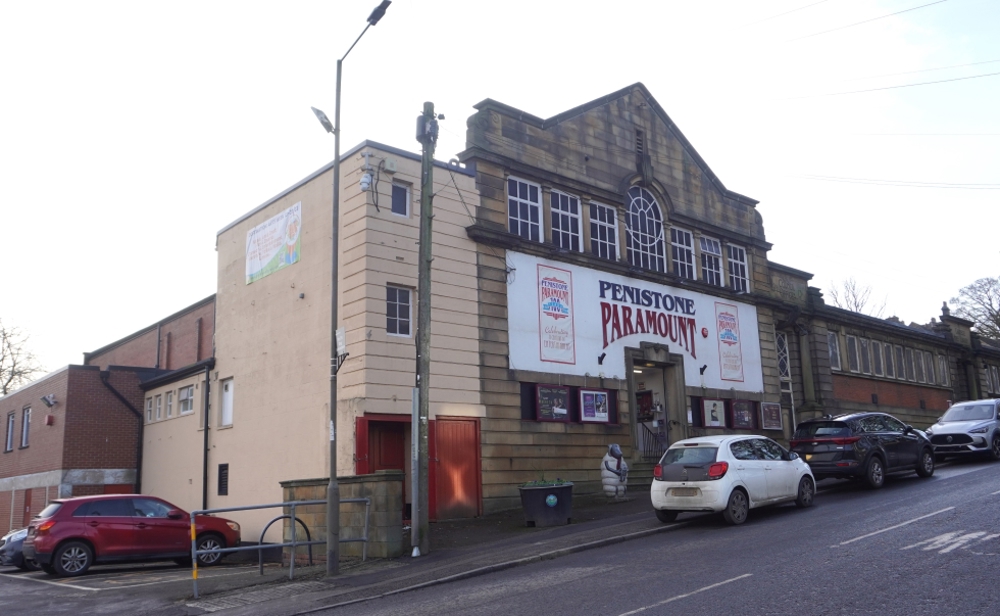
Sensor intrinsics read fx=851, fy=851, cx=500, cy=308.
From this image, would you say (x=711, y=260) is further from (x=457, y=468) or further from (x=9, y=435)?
(x=9, y=435)

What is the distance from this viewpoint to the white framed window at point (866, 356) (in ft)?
123

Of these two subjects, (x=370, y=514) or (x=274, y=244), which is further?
(x=274, y=244)

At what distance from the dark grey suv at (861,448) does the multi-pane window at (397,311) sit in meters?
9.39

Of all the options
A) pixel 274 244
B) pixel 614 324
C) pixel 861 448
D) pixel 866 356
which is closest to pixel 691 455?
pixel 861 448

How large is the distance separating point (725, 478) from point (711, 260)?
16.6 m

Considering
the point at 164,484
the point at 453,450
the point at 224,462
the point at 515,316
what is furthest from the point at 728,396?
the point at 164,484

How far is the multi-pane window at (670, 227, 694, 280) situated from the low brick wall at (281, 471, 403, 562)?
16077 millimetres


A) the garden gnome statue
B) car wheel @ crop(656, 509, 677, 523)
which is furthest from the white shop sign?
car wheel @ crop(656, 509, 677, 523)

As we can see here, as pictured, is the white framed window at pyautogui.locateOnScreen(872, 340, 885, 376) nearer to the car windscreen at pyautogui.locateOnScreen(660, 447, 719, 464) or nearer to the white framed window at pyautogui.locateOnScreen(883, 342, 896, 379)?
the white framed window at pyautogui.locateOnScreen(883, 342, 896, 379)

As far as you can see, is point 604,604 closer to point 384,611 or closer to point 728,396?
point 384,611

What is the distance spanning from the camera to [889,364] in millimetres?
39562

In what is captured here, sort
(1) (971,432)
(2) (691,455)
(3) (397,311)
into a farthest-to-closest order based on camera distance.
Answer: (1) (971,432) < (3) (397,311) < (2) (691,455)

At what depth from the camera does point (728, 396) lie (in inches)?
1131

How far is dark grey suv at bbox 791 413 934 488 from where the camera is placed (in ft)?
60.2
